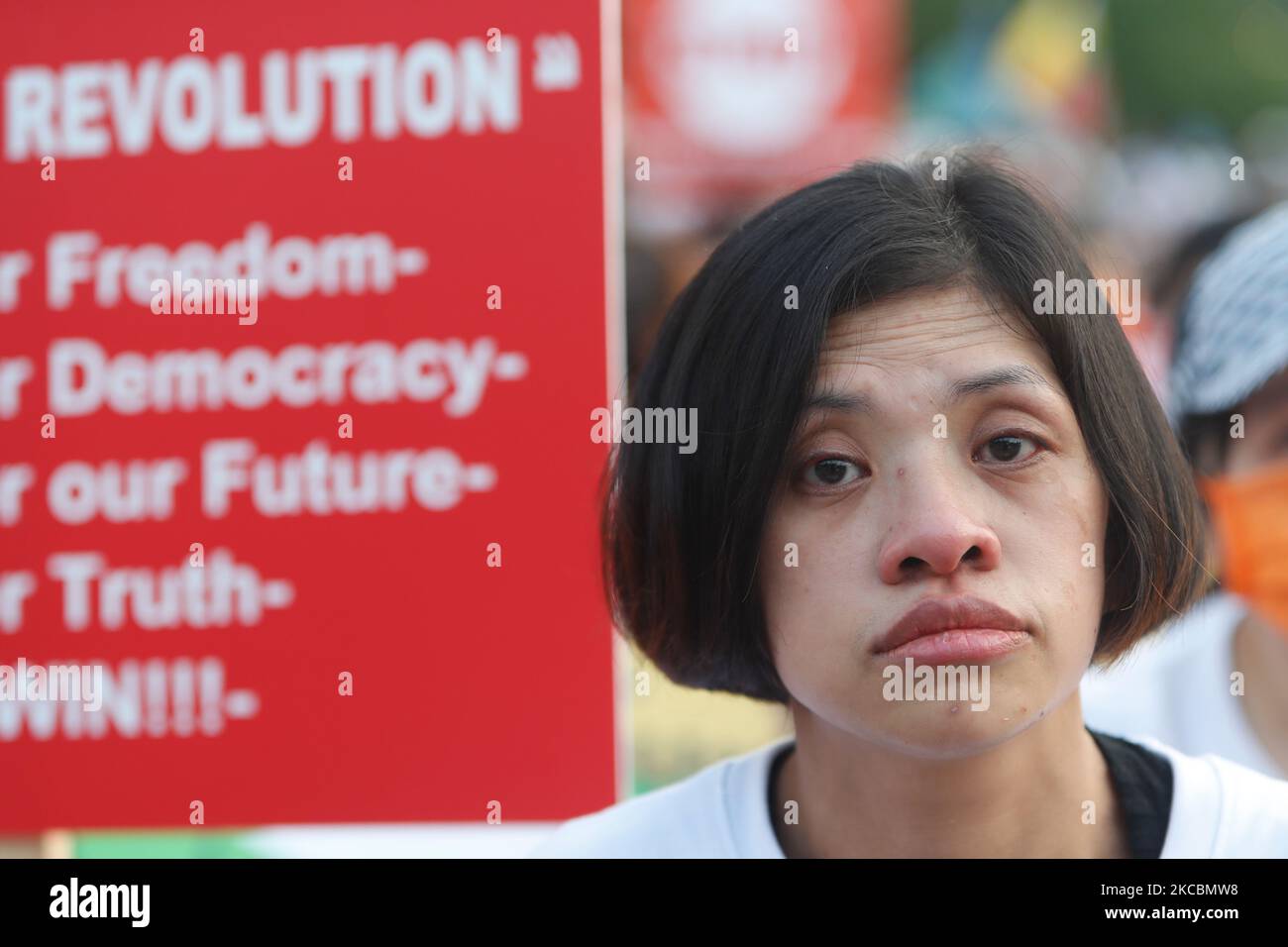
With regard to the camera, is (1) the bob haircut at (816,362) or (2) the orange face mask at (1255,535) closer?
(1) the bob haircut at (816,362)

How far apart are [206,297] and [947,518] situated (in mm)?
1265

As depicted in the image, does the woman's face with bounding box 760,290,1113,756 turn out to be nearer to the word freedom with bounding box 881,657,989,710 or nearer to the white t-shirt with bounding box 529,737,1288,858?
the word freedom with bounding box 881,657,989,710

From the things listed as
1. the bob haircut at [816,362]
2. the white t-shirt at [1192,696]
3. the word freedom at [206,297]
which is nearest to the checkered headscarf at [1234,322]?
the white t-shirt at [1192,696]

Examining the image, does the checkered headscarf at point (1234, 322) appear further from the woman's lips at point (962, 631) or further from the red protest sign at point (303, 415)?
the red protest sign at point (303, 415)

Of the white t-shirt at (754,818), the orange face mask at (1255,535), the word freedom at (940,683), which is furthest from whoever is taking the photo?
the orange face mask at (1255,535)

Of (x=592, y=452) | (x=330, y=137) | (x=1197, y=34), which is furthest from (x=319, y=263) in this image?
(x=1197, y=34)

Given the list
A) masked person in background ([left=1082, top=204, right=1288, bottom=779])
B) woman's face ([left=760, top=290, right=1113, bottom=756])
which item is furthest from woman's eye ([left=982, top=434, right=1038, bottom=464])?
masked person in background ([left=1082, top=204, right=1288, bottom=779])

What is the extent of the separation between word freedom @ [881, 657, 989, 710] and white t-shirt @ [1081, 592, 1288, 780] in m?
0.69

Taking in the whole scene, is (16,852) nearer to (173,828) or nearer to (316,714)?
(173,828)

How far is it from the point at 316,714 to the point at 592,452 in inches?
23.3

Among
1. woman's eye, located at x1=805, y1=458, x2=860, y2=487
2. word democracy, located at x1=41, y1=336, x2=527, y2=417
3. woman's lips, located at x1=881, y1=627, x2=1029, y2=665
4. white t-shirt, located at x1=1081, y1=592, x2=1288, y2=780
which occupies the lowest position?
white t-shirt, located at x1=1081, y1=592, x2=1288, y2=780

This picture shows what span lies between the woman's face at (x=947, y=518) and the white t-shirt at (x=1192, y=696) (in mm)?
656

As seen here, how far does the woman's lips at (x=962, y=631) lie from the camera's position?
1.42 m

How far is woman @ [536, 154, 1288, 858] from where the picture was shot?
144cm
